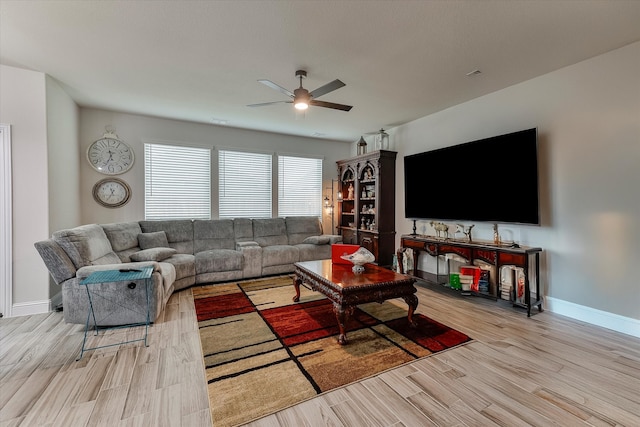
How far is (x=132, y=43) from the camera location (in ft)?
8.63

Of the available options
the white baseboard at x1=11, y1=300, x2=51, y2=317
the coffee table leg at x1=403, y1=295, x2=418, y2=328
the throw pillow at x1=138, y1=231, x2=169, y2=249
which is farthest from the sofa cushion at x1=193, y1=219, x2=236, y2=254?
the coffee table leg at x1=403, y1=295, x2=418, y2=328

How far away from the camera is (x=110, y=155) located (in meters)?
4.66

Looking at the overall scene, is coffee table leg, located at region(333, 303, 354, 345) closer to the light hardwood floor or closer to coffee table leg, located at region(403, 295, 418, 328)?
the light hardwood floor

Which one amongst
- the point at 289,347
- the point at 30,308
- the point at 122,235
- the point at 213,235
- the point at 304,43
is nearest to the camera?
the point at 289,347

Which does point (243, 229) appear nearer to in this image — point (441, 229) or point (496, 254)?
point (441, 229)

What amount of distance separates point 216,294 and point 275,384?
7.50 feet

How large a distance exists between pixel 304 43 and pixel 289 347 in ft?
9.17

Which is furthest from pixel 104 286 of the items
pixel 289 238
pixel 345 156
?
pixel 345 156

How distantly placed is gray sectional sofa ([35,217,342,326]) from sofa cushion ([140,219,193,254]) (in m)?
0.01

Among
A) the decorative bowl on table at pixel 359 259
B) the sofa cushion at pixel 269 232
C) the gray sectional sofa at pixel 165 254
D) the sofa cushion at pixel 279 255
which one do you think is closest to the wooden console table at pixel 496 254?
the decorative bowl on table at pixel 359 259

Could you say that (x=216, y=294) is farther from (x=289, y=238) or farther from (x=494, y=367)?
(x=494, y=367)

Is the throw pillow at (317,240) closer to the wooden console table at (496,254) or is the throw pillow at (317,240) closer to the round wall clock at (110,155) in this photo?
the wooden console table at (496,254)

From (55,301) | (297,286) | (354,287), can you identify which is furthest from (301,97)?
(55,301)

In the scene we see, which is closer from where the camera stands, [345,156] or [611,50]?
[611,50]
